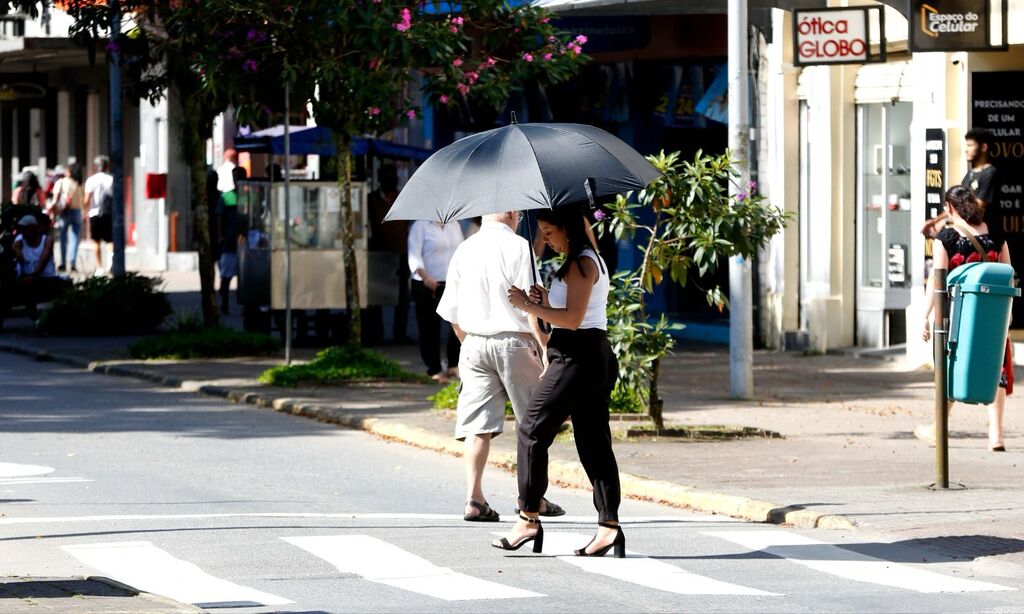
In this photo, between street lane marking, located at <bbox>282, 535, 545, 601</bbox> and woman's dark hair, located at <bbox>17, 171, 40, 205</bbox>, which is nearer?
street lane marking, located at <bbox>282, 535, 545, 601</bbox>

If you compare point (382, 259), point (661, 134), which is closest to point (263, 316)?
point (382, 259)

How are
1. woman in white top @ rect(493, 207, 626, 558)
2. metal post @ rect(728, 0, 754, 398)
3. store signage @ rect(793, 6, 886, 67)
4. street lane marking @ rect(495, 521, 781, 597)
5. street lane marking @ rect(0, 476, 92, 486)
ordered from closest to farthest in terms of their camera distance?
street lane marking @ rect(495, 521, 781, 597) → woman in white top @ rect(493, 207, 626, 558) → street lane marking @ rect(0, 476, 92, 486) → metal post @ rect(728, 0, 754, 398) → store signage @ rect(793, 6, 886, 67)

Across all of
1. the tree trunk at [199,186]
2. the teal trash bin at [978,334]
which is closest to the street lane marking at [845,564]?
the teal trash bin at [978,334]

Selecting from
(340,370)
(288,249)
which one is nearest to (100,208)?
(288,249)

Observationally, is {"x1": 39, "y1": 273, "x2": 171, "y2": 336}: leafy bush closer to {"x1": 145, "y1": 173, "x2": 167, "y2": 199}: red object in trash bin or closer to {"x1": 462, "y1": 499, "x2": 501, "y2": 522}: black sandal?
{"x1": 145, "y1": 173, "x2": 167, "y2": 199}: red object in trash bin

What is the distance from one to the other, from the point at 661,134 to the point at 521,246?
1544cm

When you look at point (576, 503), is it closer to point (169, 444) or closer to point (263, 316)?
point (169, 444)

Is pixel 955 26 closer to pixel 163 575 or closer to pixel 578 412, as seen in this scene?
pixel 578 412

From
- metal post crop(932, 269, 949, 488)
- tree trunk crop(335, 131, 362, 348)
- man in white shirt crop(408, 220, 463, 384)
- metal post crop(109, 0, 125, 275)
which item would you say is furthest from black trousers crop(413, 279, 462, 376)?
metal post crop(932, 269, 949, 488)

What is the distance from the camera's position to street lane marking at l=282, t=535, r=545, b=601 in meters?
8.55

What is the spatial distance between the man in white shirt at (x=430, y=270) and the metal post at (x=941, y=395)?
6.77 metres

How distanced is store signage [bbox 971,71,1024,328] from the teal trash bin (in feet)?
23.6

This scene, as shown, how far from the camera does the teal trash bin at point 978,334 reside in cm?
1195

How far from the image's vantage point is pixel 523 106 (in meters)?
27.9
